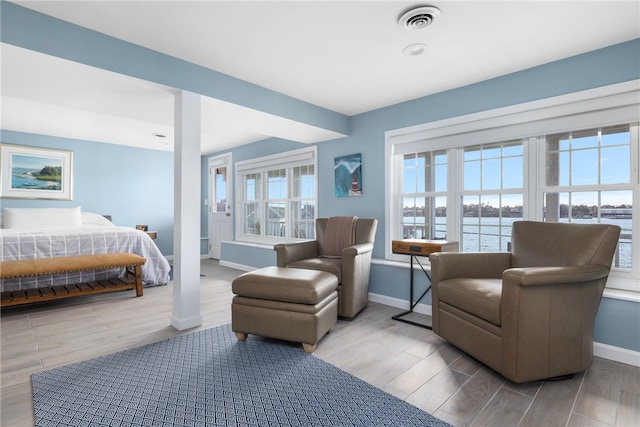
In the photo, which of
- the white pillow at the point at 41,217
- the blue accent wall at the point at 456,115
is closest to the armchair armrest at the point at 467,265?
the blue accent wall at the point at 456,115

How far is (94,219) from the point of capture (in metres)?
5.48

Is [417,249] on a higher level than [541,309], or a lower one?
higher

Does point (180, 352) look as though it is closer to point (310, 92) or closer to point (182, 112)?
point (182, 112)

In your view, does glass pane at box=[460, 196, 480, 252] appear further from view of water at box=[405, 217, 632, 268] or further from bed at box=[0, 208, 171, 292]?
bed at box=[0, 208, 171, 292]

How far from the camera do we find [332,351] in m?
2.35

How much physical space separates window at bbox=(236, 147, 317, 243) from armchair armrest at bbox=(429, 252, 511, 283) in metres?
2.53

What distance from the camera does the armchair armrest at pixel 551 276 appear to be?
179 cm

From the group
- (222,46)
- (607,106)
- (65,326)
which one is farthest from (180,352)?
(607,106)

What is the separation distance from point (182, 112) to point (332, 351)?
2.31 metres

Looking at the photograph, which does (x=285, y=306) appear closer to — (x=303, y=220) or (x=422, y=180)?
(x=422, y=180)

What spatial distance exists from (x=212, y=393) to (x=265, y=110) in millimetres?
2557

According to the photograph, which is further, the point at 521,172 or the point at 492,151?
the point at 492,151

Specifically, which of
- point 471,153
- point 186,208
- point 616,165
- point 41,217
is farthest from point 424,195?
point 41,217

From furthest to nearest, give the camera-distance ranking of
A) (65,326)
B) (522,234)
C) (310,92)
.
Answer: (310,92)
(65,326)
(522,234)
